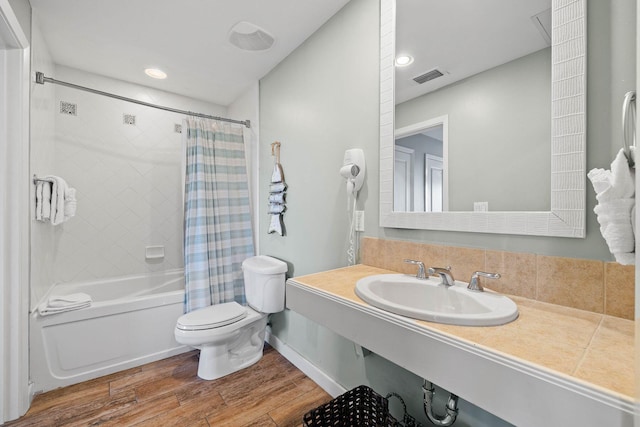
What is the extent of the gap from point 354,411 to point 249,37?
7.98 ft

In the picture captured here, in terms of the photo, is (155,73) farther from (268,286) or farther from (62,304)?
(268,286)

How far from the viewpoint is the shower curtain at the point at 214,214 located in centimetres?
230

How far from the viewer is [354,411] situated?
1383 millimetres

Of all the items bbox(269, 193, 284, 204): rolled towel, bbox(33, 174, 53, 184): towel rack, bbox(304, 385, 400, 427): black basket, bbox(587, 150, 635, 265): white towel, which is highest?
bbox(33, 174, 53, 184): towel rack

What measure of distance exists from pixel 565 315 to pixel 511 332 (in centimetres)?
26

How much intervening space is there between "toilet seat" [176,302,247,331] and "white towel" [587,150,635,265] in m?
1.99

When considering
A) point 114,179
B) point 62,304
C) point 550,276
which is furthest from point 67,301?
point 550,276

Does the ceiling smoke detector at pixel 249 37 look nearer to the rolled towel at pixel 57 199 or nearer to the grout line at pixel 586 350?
the rolled towel at pixel 57 199

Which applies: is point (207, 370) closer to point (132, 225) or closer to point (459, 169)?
point (132, 225)

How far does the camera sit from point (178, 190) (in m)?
3.03

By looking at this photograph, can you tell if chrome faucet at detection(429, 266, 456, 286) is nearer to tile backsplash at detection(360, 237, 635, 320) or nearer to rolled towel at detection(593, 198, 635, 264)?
tile backsplash at detection(360, 237, 635, 320)

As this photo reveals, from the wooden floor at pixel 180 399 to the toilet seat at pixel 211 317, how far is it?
0.41 metres

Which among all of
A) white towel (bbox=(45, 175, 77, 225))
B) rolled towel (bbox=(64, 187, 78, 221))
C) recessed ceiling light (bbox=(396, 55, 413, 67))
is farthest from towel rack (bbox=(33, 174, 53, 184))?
recessed ceiling light (bbox=(396, 55, 413, 67))

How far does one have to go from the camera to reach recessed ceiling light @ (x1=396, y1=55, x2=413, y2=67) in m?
1.35
